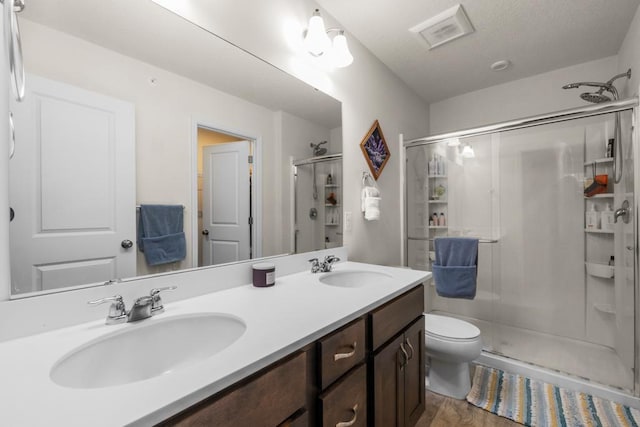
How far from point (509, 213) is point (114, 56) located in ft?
9.04

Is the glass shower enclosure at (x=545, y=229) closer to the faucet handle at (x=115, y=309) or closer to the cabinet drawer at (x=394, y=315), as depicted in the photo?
the cabinet drawer at (x=394, y=315)

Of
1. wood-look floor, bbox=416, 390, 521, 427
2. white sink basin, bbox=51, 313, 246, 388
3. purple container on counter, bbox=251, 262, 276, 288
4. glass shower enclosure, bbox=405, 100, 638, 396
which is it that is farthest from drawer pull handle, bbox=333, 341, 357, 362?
glass shower enclosure, bbox=405, 100, 638, 396

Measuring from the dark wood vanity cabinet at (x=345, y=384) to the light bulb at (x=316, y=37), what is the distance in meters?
1.32

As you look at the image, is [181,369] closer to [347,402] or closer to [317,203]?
[347,402]

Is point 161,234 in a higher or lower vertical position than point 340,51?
lower

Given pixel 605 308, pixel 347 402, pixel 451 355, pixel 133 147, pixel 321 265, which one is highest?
pixel 133 147

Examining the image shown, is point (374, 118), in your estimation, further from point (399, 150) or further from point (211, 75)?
point (211, 75)

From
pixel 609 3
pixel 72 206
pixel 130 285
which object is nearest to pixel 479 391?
pixel 130 285

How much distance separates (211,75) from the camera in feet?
3.78

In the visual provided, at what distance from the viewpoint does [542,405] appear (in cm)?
162

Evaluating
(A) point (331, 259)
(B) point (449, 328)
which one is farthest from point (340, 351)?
(B) point (449, 328)

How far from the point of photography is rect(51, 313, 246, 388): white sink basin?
653 mm

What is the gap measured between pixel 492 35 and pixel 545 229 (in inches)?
60.8

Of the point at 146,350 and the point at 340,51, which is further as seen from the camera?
the point at 340,51
